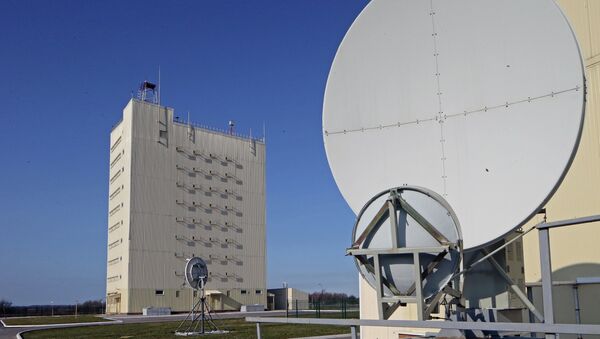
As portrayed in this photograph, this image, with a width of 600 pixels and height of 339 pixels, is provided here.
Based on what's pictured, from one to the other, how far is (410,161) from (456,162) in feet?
2.48

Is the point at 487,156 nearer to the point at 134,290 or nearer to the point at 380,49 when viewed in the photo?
the point at 380,49

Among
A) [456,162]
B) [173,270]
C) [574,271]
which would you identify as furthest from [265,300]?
[456,162]

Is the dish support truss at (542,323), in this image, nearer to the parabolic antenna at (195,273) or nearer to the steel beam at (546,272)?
the steel beam at (546,272)

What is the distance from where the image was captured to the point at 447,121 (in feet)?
31.8

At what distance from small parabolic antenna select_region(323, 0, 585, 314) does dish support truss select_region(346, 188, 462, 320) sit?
1.0 inches

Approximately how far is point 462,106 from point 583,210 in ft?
21.3

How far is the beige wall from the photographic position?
13.5 m

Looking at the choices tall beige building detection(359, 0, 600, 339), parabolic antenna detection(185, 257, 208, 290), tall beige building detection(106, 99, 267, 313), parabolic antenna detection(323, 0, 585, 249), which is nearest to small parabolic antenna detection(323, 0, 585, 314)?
parabolic antenna detection(323, 0, 585, 249)

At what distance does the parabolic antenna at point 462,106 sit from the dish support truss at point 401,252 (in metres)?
1.11

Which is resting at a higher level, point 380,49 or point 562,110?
point 380,49

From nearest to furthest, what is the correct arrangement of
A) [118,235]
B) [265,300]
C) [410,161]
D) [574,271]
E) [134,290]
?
[410,161], [574,271], [134,290], [118,235], [265,300]

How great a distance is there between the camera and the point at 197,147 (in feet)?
229

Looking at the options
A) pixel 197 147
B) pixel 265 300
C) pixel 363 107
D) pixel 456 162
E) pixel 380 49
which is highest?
pixel 197 147

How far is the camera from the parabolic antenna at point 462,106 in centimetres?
852
